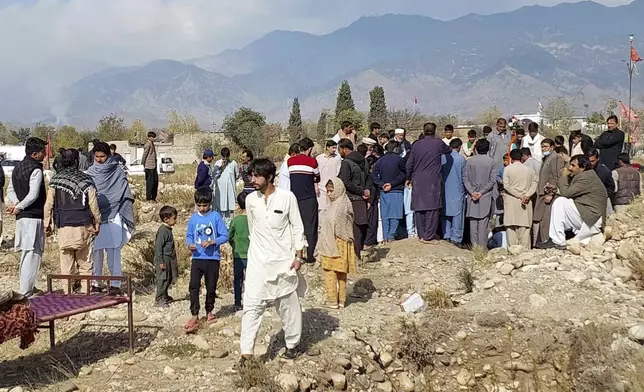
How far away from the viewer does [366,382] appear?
19.9ft

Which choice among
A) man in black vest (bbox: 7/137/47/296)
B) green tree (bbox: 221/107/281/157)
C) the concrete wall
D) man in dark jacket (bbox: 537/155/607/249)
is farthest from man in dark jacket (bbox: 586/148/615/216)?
the concrete wall

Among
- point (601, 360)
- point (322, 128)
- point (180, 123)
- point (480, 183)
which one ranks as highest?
point (180, 123)

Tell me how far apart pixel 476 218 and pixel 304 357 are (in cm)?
481

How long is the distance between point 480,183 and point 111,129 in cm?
A: 5962

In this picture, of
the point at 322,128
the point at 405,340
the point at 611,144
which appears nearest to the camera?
the point at 405,340

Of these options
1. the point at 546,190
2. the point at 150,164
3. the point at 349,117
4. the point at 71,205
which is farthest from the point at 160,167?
the point at 71,205

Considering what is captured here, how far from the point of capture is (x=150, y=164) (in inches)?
600

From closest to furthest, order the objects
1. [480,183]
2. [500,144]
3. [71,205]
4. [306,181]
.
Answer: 1. [71,205]
2. [306,181]
3. [480,183]
4. [500,144]

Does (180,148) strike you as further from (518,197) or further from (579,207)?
(579,207)

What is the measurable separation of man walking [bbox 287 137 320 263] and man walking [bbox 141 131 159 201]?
663 centimetres

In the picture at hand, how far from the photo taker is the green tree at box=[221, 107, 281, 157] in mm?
44284

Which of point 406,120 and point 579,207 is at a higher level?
point 406,120

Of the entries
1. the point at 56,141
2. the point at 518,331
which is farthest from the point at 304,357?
the point at 56,141

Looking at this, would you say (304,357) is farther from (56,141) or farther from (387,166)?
(56,141)
